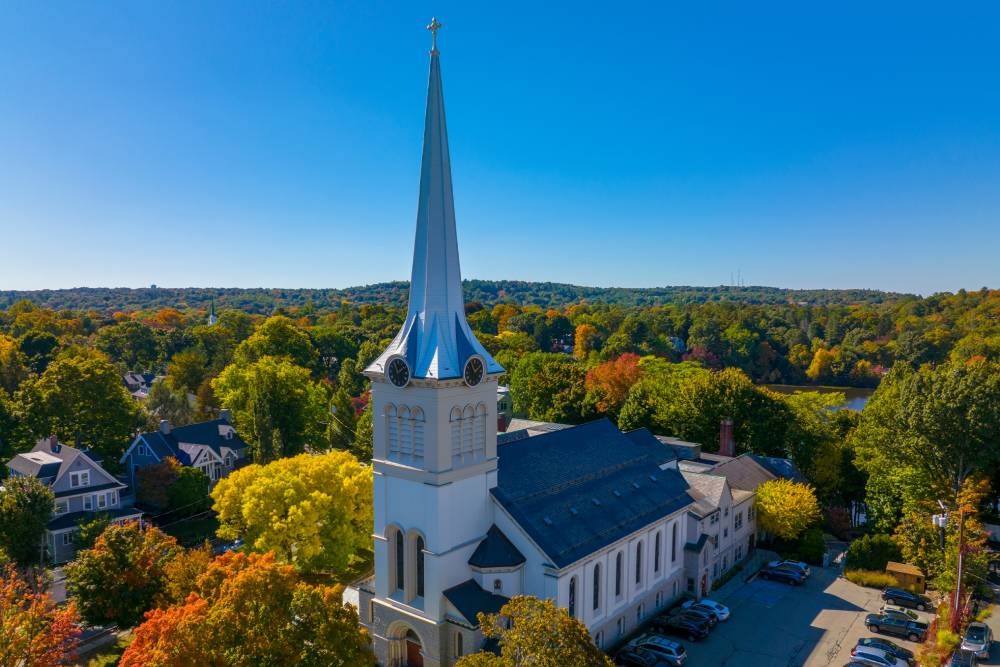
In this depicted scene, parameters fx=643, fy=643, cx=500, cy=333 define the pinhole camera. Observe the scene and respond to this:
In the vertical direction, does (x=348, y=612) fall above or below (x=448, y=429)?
below

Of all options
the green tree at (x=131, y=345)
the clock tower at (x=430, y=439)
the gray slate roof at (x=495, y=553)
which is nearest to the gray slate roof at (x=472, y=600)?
the clock tower at (x=430, y=439)

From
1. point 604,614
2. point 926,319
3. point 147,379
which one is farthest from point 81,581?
point 926,319

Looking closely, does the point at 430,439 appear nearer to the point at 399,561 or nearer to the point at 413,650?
the point at 399,561

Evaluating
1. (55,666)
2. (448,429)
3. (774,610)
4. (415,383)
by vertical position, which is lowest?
(774,610)

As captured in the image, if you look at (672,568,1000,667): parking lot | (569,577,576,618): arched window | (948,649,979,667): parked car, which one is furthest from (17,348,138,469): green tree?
(948,649,979,667): parked car

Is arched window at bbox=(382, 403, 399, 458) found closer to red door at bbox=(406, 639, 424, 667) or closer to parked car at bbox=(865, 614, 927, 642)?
red door at bbox=(406, 639, 424, 667)

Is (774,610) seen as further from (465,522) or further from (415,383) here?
(415,383)
